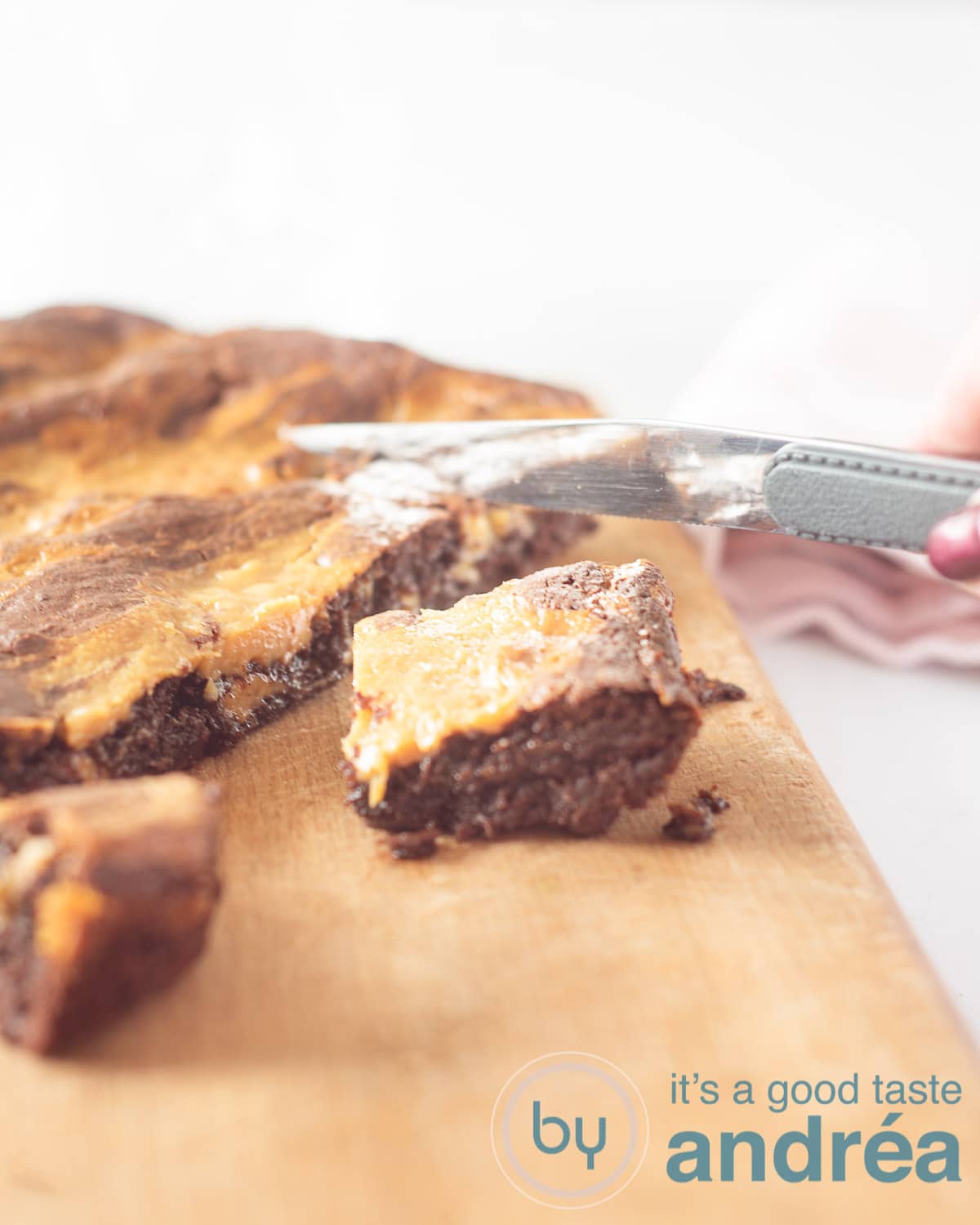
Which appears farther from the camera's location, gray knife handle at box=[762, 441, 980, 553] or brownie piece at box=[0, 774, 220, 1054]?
gray knife handle at box=[762, 441, 980, 553]

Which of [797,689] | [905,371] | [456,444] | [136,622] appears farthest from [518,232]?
[136,622]

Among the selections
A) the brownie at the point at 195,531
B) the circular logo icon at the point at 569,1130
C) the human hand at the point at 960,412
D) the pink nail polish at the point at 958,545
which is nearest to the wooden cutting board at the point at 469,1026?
the circular logo icon at the point at 569,1130

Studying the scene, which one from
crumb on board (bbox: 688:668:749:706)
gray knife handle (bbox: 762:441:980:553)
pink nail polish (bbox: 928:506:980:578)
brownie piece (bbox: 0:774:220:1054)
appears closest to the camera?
brownie piece (bbox: 0:774:220:1054)

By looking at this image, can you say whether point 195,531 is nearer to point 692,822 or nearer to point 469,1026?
point 692,822

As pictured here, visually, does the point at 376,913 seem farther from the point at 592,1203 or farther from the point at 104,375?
the point at 104,375

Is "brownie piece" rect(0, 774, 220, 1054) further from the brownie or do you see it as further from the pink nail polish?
the pink nail polish

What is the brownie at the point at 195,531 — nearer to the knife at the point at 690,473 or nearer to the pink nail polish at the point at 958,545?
the knife at the point at 690,473

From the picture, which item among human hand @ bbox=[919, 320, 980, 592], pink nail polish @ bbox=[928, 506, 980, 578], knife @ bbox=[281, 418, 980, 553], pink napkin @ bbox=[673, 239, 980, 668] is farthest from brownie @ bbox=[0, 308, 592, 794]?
pink nail polish @ bbox=[928, 506, 980, 578]

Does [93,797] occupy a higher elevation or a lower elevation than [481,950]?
higher
